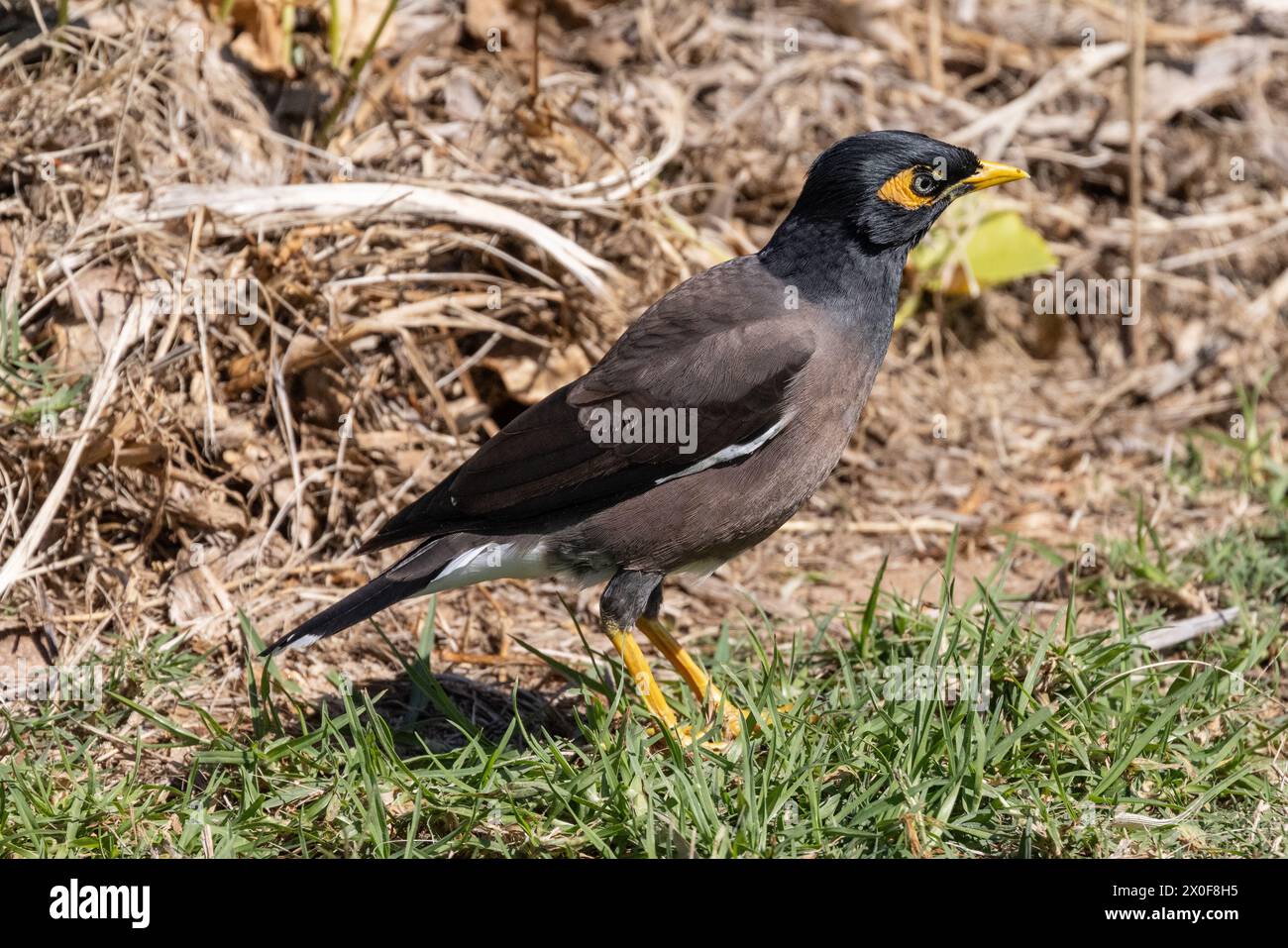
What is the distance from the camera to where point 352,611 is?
150 inches

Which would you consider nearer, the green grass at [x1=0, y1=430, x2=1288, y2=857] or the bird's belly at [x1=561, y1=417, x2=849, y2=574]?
the green grass at [x1=0, y1=430, x2=1288, y2=857]

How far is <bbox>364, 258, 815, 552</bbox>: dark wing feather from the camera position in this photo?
4.00 meters

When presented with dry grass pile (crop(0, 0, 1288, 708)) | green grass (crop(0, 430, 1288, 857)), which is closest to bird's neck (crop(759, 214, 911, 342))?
green grass (crop(0, 430, 1288, 857))

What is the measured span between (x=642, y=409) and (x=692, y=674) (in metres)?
0.82

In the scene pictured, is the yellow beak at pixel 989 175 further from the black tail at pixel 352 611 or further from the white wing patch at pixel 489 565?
the black tail at pixel 352 611

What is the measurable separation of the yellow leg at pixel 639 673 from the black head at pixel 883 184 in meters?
1.36

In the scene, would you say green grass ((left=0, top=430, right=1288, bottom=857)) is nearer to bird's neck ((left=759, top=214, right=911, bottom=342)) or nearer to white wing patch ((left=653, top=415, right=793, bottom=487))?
white wing patch ((left=653, top=415, right=793, bottom=487))

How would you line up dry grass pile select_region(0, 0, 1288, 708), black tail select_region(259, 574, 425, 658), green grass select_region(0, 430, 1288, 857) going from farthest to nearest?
dry grass pile select_region(0, 0, 1288, 708), black tail select_region(259, 574, 425, 658), green grass select_region(0, 430, 1288, 857)

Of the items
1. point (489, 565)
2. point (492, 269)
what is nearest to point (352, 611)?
point (489, 565)

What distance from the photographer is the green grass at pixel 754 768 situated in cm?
342

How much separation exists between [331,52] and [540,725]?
3.19 m

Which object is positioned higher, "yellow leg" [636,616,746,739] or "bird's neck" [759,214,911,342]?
"bird's neck" [759,214,911,342]

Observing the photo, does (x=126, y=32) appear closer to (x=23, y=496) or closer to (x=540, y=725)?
(x=23, y=496)

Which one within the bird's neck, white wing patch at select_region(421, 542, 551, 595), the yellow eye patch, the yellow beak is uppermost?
the yellow beak
